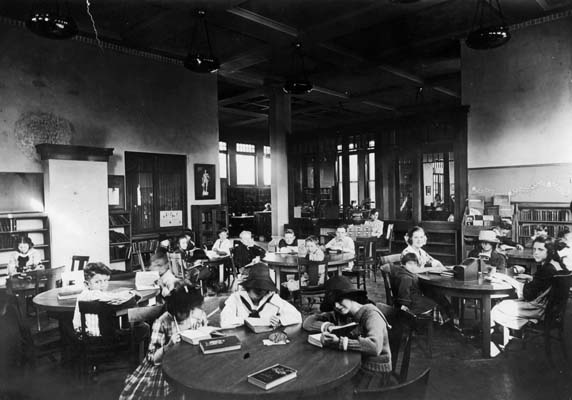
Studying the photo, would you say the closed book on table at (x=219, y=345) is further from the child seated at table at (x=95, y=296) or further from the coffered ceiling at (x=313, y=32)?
the coffered ceiling at (x=313, y=32)

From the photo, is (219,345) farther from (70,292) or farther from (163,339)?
(70,292)

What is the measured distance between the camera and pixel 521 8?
7746 mm

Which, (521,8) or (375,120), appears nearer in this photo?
(521,8)

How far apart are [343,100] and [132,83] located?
785 cm

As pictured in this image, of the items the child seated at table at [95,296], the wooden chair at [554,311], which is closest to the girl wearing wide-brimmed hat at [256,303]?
the child seated at table at [95,296]

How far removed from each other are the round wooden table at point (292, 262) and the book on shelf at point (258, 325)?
248cm

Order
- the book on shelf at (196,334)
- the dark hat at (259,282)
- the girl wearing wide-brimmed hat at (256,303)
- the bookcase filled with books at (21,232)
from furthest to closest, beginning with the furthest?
the bookcase filled with books at (21,232), the dark hat at (259,282), the girl wearing wide-brimmed hat at (256,303), the book on shelf at (196,334)

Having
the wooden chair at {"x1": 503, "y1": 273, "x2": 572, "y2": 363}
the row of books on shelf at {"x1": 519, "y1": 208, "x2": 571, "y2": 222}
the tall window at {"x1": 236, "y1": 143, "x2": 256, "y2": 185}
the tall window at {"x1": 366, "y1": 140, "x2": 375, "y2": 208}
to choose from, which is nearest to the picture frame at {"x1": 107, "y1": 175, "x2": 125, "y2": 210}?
the tall window at {"x1": 366, "y1": 140, "x2": 375, "y2": 208}

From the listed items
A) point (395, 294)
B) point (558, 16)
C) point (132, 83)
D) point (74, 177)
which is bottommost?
point (395, 294)

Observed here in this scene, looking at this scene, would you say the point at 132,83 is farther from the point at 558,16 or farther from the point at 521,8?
the point at 558,16

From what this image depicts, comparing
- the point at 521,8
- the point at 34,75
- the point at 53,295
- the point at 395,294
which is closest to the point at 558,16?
the point at 521,8

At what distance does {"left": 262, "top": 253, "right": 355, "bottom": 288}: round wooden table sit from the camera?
18.1 ft

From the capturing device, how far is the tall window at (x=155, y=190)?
9.23 m

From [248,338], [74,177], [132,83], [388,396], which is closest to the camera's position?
[388,396]
